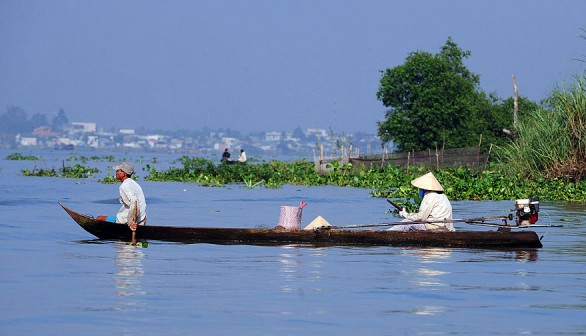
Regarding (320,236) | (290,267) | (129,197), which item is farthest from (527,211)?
(129,197)

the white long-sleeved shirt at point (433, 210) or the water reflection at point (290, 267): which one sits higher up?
the white long-sleeved shirt at point (433, 210)

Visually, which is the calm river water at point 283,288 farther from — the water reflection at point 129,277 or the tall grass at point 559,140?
the tall grass at point 559,140

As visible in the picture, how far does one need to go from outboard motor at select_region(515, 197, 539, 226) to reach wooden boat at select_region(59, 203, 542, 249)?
0.48 feet

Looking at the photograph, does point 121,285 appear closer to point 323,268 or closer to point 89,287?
point 89,287

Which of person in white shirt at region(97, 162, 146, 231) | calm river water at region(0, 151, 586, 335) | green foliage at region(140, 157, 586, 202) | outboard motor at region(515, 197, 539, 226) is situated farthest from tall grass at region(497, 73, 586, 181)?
person in white shirt at region(97, 162, 146, 231)

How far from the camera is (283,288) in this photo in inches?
436

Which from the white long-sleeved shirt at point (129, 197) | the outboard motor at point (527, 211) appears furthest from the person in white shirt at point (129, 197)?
the outboard motor at point (527, 211)

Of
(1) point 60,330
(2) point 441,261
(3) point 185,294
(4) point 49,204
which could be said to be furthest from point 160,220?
(1) point 60,330

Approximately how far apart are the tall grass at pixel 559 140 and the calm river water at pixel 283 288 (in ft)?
25.5

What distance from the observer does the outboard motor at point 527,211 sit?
14055 millimetres

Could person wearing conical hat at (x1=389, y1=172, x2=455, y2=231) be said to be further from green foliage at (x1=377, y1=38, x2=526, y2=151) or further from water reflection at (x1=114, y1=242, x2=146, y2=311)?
green foliage at (x1=377, y1=38, x2=526, y2=151)

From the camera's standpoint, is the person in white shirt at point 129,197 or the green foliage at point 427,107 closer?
the person in white shirt at point 129,197

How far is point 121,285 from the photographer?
11164 mm

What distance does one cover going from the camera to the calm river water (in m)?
9.06
